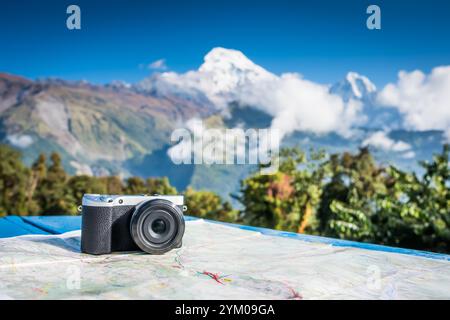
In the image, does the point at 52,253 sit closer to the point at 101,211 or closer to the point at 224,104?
the point at 101,211

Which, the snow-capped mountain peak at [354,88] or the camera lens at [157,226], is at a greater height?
the snow-capped mountain peak at [354,88]

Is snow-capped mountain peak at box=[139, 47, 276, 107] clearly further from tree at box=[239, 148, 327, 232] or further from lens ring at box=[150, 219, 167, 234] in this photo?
lens ring at box=[150, 219, 167, 234]

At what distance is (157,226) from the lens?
1735 millimetres

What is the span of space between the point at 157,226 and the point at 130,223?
4.6 inches

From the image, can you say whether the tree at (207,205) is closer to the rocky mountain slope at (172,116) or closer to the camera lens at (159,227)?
the camera lens at (159,227)

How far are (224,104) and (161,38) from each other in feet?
74.0

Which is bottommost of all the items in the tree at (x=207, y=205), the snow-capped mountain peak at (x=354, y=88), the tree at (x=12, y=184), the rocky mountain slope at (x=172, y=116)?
the tree at (x=207, y=205)

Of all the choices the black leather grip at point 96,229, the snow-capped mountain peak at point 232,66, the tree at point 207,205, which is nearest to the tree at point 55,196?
the tree at point 207,205

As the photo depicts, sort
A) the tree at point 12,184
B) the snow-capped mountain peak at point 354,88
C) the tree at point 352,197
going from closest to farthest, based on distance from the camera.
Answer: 1. the tree at point 352,197
2. the tree at point 12,184
3. the snow-capped mountain peak at point 354,88

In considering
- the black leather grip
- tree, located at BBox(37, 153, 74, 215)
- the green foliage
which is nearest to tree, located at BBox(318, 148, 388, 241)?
the green foliage

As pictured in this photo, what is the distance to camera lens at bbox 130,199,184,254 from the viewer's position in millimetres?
1651

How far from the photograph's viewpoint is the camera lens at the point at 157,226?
1.65 meters

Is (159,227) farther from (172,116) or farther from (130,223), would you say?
(172,116)

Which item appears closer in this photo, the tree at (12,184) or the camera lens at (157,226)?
the camera lens at (157,226)
